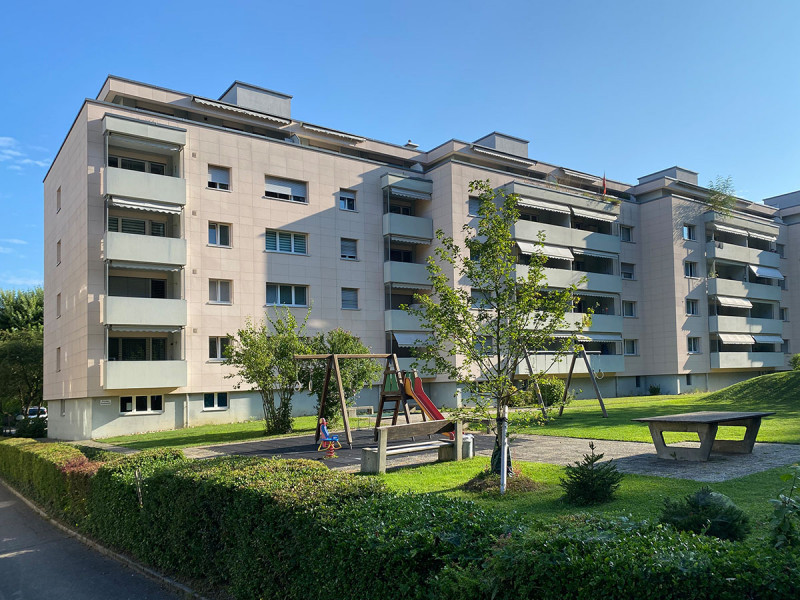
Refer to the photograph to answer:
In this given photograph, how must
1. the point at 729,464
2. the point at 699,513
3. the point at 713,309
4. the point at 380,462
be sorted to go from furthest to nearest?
the point at 713,309 < the point at 380,462 < the point at 729,464 < the point at 699,513

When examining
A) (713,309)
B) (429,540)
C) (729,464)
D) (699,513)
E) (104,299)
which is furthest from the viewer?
(713,309)

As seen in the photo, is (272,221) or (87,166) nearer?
(87,166)

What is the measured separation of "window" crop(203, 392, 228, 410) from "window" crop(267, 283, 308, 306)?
195 inches

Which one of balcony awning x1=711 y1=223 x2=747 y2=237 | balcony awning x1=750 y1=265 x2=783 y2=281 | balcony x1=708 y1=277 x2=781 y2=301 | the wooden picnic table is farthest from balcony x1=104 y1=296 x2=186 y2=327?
balcony awning x1=750 y1=265 x2=783 y2=281

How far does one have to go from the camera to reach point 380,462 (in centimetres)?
1207

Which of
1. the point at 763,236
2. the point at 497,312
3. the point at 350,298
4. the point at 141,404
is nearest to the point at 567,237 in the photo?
the point at 350,298

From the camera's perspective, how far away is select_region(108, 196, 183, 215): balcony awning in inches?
1064

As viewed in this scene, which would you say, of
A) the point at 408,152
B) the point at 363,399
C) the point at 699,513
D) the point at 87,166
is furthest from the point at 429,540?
the point at 408,152

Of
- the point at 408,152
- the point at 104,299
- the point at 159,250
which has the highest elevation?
the point at 408,152

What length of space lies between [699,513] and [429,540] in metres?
3.00

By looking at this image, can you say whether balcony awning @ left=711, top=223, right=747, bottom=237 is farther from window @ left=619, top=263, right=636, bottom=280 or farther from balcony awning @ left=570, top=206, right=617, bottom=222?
balcony awning @ left=570, top=206, right=617, bottom=222

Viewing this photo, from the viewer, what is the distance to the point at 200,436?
2334 centimetres

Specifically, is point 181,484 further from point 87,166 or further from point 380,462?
point 87,166

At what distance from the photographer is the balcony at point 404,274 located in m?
35.1
